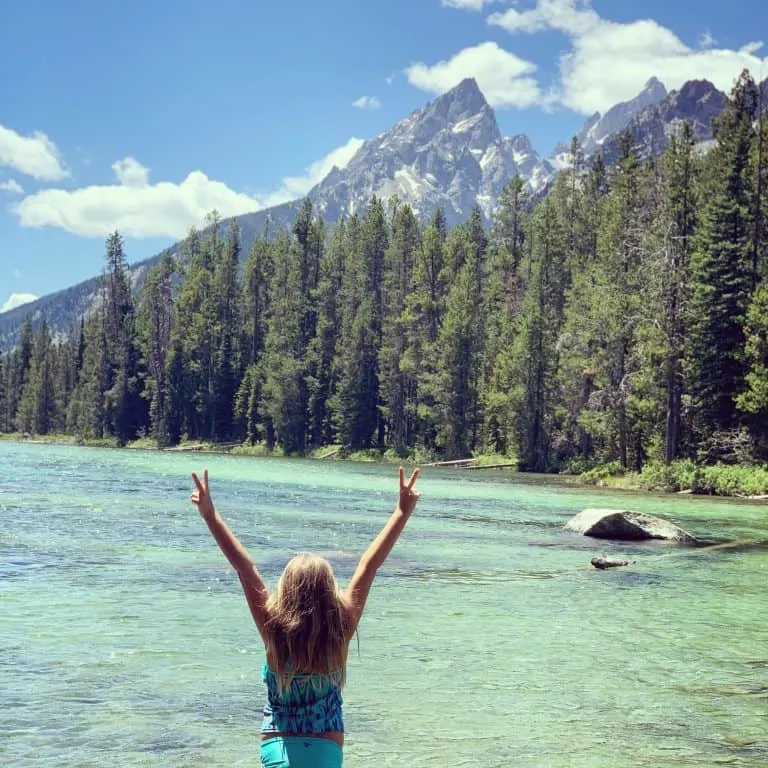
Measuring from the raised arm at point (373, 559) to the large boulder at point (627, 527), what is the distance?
21526 mm

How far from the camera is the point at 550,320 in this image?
3017 inches

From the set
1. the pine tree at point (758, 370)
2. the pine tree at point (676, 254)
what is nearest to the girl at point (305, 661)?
the pine tree at point (758, 370)

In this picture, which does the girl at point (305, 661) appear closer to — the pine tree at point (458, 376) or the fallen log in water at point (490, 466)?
the fallen log in water at point (490, 466)

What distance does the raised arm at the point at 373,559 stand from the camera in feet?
15.0

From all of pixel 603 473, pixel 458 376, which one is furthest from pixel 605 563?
pixel 458 376

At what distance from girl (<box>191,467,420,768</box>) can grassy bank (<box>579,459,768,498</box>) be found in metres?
42.6

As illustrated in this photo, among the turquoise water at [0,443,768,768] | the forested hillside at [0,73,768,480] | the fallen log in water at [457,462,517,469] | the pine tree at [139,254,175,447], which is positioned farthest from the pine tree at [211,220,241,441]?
the turquoise water at [0,443,768,768]

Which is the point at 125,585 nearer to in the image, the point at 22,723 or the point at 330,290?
the point at 22,723

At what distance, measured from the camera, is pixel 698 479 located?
153ft

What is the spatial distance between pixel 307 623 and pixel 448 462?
232 feet

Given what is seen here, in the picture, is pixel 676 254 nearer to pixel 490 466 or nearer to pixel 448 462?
pixel 490 466

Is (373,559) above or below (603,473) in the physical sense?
above

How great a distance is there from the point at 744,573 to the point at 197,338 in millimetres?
100158

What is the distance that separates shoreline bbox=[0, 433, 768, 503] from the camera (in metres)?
46.7
